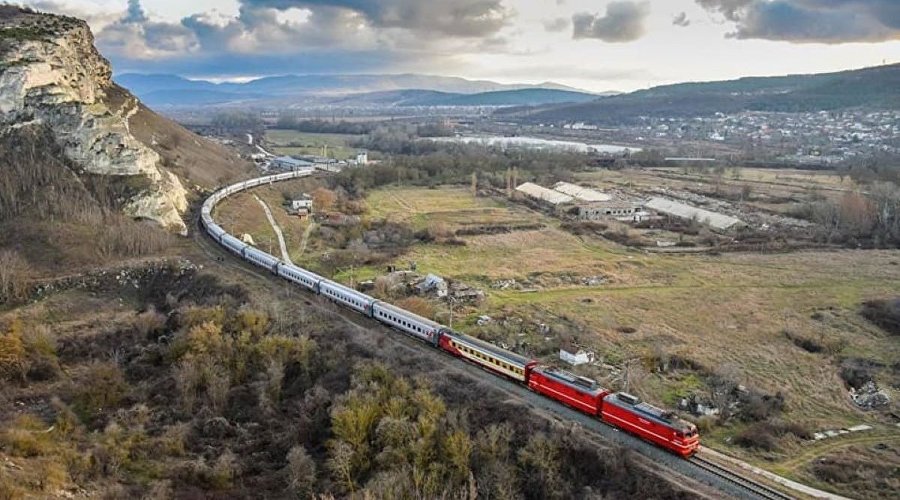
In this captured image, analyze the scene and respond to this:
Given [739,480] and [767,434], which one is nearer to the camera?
[739,480]

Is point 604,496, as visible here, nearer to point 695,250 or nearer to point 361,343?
point 361,343

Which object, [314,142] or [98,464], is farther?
[314,142]

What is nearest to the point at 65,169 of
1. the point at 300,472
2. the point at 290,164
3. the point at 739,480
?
the point at 300,472

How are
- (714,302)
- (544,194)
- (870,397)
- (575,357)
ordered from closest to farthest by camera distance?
(870,397)
(575,357)
(714,302)
(544,194)

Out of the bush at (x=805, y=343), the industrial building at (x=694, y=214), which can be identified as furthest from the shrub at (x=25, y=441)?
the industrial building at (x=694, y=214)

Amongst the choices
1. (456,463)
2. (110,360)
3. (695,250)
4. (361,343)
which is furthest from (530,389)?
(695,250)

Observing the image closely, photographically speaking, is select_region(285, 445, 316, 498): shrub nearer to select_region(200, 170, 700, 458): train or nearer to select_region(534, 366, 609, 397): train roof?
select_region(200, 170, 700, 458): train

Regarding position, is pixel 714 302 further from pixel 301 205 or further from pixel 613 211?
pixel 301 205
